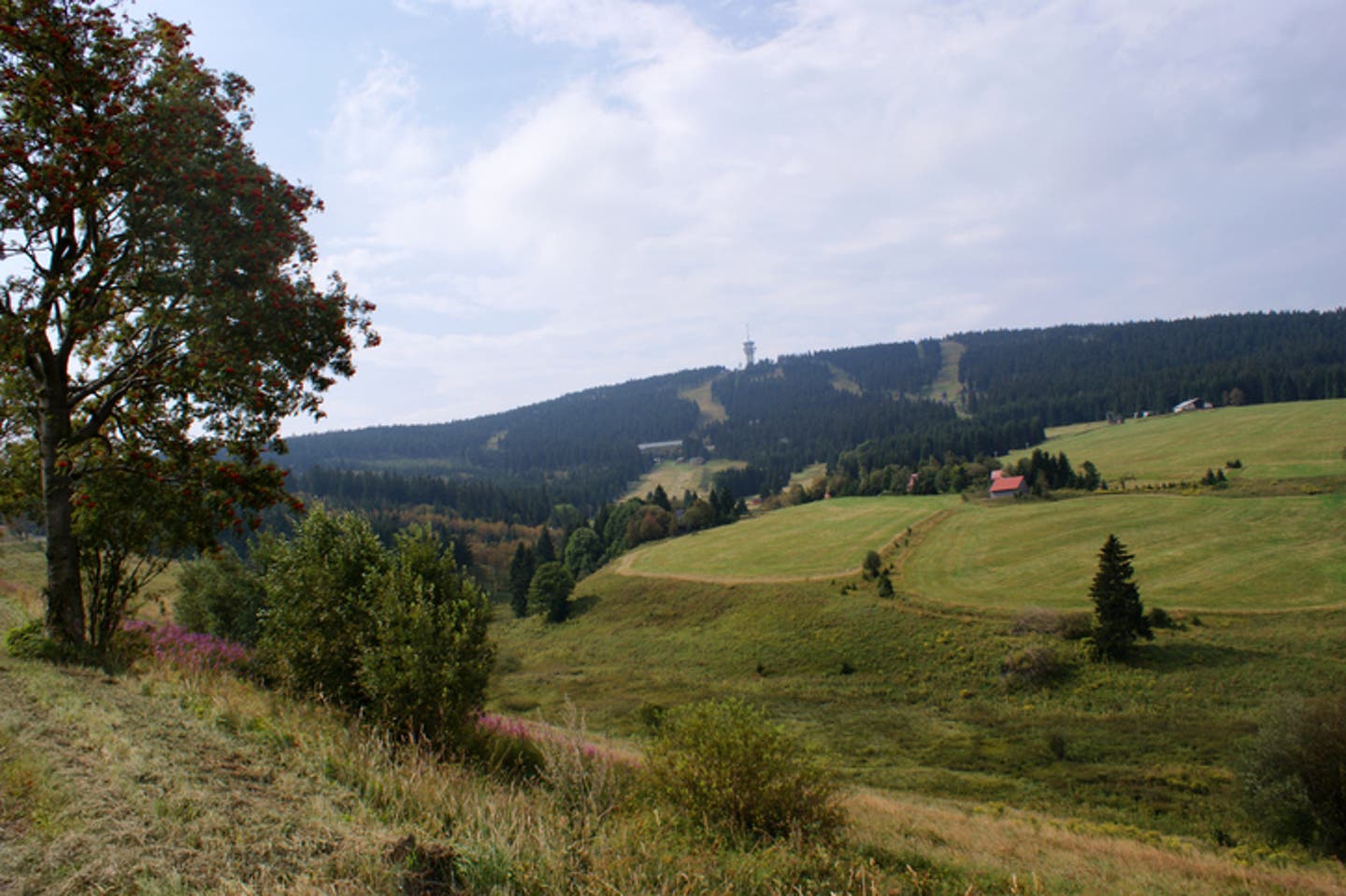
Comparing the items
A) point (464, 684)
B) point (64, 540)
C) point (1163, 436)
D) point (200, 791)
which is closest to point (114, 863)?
point (200, 791)

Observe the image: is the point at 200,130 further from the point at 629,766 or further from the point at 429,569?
the point at 629,766

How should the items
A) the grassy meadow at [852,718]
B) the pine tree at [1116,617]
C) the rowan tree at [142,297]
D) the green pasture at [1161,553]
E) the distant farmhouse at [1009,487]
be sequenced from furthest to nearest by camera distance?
the distant farmhouse at [1009,487] → the green pasture at [1161,553] → the pine tree at [1116,617] → the rowan tree at [142,297] → the grassy meadow at [852,718]

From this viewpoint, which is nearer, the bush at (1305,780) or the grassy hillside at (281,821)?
the grassy hillside at (281,821)

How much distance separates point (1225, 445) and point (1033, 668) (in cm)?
8825

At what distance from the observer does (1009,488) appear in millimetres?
96062

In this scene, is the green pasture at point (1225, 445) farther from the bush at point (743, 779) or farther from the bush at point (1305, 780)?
the bush at point (743, 779)

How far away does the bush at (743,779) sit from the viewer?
35.4 ft

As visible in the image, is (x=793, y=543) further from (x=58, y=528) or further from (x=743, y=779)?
(x=58, y=528)

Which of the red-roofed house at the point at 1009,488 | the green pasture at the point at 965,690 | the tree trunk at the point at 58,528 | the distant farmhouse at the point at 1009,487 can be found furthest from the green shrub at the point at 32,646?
the red-roofed house at the point at 1009,488

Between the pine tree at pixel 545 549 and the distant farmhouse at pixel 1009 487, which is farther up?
the distant farmhouse at pixel 1009 487

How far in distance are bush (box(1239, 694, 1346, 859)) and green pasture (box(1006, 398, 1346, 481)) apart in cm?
7180

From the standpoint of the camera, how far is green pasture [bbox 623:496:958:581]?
7781cm

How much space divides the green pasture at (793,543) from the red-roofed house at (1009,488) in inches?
243

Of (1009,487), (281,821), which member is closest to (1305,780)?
(281,821)
